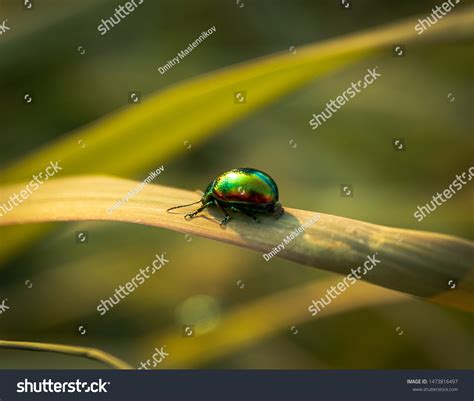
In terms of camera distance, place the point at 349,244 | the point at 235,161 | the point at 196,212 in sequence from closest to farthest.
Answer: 1. the point at 349,244
2. the point at 196,212
3. the point at 235,161

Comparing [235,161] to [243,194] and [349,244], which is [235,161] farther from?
[349,244]

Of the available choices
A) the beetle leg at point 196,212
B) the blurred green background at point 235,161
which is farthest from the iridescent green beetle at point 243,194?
the blurred green background at point 235,161

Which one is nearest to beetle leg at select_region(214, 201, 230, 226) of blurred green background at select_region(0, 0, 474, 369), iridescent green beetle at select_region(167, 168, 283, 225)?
A: iridescent green beetle at select_region(167, 168, 283, 225)

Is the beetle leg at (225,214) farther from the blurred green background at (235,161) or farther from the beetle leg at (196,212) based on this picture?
the blurred green background at (235,161)

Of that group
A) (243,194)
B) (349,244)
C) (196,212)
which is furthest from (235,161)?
(349,244)

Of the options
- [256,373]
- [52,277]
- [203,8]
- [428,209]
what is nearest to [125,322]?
[52,277]

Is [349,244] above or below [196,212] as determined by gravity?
below
